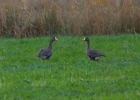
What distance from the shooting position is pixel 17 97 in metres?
9.53

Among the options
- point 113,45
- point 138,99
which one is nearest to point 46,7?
point 113,45

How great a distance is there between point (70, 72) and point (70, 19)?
9376 millimetres

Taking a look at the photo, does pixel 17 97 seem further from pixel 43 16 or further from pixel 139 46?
pixel 43 16

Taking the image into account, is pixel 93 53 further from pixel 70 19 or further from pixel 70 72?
pixel 70 19

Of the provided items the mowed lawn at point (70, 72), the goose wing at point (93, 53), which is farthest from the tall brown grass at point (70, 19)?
the goose wing at point (93, 53)

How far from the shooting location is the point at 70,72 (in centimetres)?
1202

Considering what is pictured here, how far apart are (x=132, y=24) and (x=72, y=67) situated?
346 inches

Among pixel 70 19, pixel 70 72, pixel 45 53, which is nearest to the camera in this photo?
pixel 70 72

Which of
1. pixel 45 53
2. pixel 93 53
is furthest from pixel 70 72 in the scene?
pixel 93 53

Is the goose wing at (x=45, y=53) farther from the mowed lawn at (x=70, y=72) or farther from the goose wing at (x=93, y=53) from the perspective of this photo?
the goose wing at (x=93, y=53)

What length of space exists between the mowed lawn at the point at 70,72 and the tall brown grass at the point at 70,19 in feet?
8.50

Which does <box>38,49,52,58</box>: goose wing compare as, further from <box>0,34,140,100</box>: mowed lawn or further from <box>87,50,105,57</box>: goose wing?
<box>87,50,105,57</box>: goose wing

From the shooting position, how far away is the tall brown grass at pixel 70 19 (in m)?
20.8

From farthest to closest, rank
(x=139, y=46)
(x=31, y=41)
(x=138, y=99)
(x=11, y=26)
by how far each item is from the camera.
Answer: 1. (x=11, y=26)
2. (x=31, y=41)
3. (x=139, y=46)
4. (x=138, y=99)
